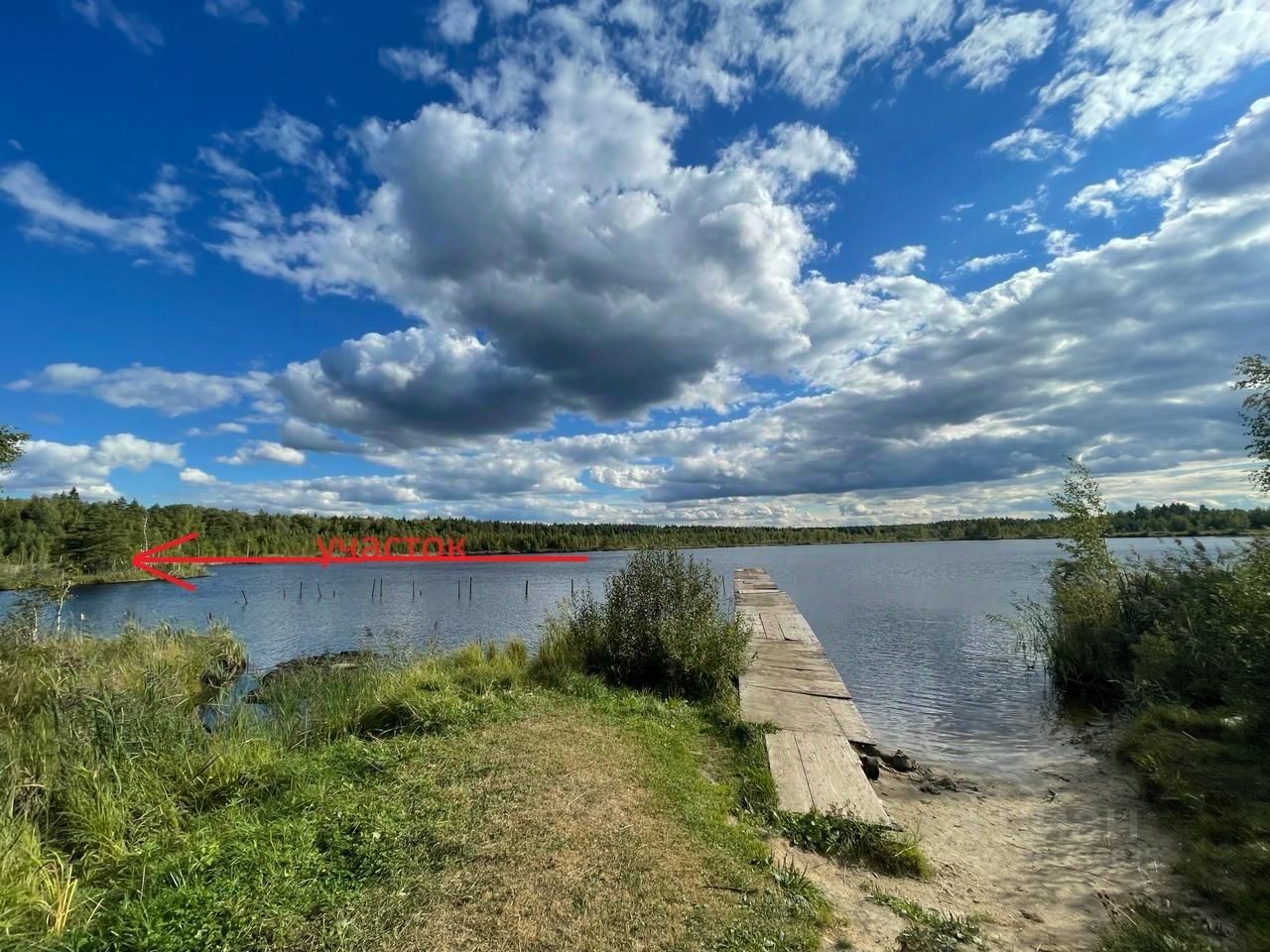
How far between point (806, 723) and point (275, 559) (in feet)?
440

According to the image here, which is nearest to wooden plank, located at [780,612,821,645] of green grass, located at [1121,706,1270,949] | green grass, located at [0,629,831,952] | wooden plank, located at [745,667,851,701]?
wooden plank, located at [745,667,851,701]

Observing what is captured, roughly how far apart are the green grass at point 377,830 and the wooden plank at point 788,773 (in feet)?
1.21

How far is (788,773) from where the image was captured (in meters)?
6.40

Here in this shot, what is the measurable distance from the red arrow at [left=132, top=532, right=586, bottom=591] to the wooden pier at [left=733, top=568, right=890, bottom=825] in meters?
64.4

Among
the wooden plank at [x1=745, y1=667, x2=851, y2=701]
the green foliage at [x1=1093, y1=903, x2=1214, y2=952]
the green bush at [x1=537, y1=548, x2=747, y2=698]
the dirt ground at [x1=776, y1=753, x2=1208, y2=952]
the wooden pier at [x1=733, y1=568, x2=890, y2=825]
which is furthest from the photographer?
the wooden plank at [x1=745, y1=667, x2=851, y2=701]

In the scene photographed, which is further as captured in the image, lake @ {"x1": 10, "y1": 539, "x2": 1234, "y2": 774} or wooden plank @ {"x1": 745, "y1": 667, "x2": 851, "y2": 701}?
lake @ {"x1": 10, "y1": 539, "x2": 1234, "y2": 774}

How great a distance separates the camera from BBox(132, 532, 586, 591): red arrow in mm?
74438

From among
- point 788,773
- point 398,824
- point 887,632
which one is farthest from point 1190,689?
point 887,632

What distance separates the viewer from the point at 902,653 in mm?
16719

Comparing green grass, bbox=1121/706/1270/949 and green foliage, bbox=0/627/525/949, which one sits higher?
green foliage, bbox=0/627/525/949

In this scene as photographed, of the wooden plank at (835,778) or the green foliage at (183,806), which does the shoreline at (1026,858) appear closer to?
the wooden plank at (835,778)

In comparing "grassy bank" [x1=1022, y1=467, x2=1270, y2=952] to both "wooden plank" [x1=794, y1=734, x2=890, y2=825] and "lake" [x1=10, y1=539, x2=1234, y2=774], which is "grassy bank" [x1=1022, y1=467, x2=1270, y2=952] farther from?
"wooden plank" [x1=794, y1=734, x2=890, y2=825]

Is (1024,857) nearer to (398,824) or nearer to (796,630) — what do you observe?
(398,824)

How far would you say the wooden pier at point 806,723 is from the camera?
5.82 m
